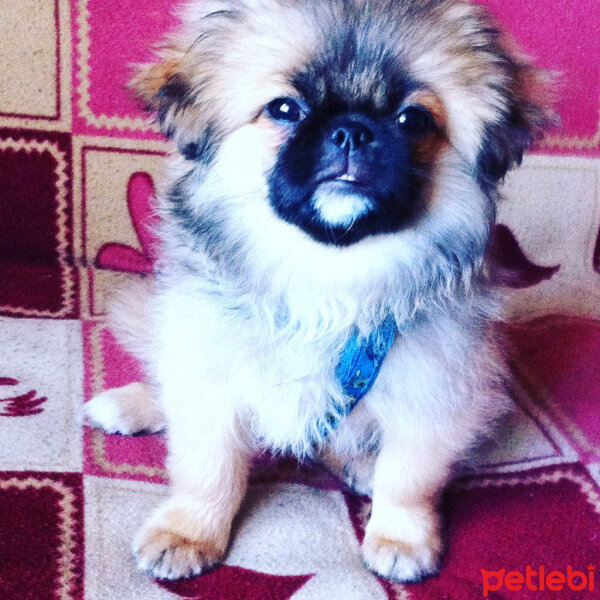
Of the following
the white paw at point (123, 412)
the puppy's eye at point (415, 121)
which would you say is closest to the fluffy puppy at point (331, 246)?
the puppy's eye at point (415, 121)

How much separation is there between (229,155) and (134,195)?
0.82m

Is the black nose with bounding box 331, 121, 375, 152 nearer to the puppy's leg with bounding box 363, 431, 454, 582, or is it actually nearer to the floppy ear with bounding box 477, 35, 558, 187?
the floppy ear with bounding box 477, 35, 558, 187

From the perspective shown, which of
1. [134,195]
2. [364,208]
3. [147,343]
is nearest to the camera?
[364,208]

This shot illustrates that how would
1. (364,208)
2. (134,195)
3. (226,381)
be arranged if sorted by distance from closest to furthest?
1. (364,208)
2. (226,381)
3. (134,195)

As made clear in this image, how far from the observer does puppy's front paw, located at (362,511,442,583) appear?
1.21 m

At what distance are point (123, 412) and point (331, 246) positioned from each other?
1.68 ft

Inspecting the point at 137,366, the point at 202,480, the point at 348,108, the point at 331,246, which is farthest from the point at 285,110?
the point at 137,366

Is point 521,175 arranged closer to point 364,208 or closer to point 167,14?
point 167,14

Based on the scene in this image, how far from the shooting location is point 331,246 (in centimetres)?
113

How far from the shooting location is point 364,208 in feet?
3.47

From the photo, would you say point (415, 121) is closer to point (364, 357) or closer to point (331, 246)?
point (331, 246)

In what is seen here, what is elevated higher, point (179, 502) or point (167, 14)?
point (167, 14)

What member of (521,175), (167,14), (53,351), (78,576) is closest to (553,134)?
(521,175)

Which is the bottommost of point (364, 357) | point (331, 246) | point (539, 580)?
point (539, 580)
